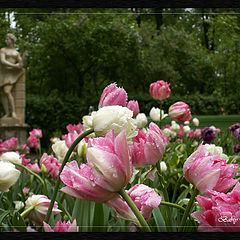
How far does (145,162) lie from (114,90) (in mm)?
121

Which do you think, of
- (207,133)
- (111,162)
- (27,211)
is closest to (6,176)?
(27,211)

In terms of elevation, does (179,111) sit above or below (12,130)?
above

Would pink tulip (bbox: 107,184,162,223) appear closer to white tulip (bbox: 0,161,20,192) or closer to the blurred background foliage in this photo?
white tulip (bbox: 0,161,20,192)

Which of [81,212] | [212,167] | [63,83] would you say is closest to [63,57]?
[63,83]

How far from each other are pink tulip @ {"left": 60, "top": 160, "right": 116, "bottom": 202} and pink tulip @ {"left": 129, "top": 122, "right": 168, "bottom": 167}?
0.16 m

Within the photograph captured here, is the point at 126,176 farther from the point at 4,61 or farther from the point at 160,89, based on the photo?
the point at 4,61

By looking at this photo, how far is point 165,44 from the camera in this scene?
112 centimetres

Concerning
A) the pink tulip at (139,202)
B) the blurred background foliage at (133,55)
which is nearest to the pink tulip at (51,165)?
the blurred background foliage at (133,55)

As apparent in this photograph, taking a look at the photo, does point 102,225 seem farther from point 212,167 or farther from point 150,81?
point 150,81

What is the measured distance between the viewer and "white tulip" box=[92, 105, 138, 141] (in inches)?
13.8

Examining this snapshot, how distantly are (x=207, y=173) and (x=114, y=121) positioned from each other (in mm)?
123

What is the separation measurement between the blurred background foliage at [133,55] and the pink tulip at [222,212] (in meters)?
0.40

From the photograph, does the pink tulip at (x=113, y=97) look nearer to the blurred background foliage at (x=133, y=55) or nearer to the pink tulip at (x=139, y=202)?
the pink tulip at (x=139, y=202)

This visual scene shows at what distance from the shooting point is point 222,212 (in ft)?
1.08
